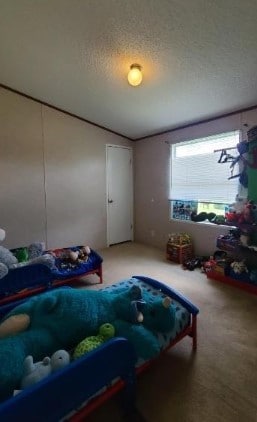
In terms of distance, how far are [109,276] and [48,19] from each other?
2.91 m

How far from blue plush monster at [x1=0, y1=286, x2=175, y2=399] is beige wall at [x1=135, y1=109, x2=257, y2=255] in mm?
2325

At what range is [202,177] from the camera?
373 centimetres

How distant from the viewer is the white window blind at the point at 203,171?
3396 mm

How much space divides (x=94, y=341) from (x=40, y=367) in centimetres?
31

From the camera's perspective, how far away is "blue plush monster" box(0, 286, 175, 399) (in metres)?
1.30

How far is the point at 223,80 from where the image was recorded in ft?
8.53

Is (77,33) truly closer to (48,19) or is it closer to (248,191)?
(48,19)

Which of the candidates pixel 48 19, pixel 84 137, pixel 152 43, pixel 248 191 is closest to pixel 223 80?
pixel 152 43

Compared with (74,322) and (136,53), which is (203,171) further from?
(74,322)

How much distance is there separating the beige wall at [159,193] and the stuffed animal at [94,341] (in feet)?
8.51

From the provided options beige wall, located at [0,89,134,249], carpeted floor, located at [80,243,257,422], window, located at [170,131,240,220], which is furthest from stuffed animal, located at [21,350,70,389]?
window, located at [170,131,240,220]

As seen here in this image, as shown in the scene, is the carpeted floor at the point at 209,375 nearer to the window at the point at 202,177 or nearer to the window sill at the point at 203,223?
the window sill at the point at 203,223

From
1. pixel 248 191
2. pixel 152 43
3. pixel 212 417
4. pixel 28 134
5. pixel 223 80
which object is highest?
pixel 152 43

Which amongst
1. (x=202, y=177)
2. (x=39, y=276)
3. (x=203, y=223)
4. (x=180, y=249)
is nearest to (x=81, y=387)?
(x=39, y=276)
